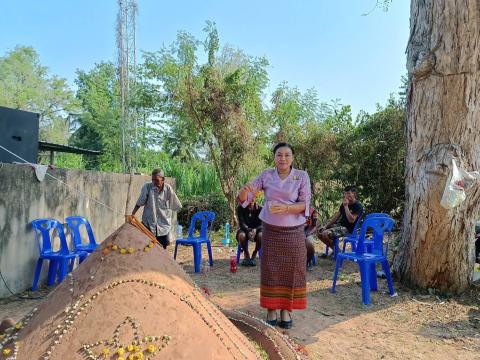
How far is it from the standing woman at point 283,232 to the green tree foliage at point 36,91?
2545 centimetres

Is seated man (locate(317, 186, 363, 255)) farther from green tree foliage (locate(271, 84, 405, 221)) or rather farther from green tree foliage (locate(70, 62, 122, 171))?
green tree foliage (locate(70, 62, 122, 171))

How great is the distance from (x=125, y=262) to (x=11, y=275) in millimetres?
4017

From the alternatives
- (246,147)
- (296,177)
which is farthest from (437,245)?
(246,147)

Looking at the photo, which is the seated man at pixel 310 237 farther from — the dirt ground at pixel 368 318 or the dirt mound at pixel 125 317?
the dirt mound at pixel 125 317

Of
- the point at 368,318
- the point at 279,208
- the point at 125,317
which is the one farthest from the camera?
the point at 368,318

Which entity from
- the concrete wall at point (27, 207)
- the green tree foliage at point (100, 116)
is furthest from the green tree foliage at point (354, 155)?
the green tree foliage at point (100, 116)

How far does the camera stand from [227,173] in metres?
11.3

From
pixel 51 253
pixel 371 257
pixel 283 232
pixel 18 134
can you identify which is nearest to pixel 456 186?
pixel 371 257

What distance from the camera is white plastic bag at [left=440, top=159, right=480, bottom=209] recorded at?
16.5 feet

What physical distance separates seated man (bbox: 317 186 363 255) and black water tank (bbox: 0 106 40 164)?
5679 mm

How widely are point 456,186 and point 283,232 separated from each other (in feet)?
8.17

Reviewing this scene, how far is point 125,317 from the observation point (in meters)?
1.71

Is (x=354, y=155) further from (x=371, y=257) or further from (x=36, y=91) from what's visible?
(x=36, y=91)

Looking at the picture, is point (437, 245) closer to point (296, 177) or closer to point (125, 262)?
point (296, 177)
